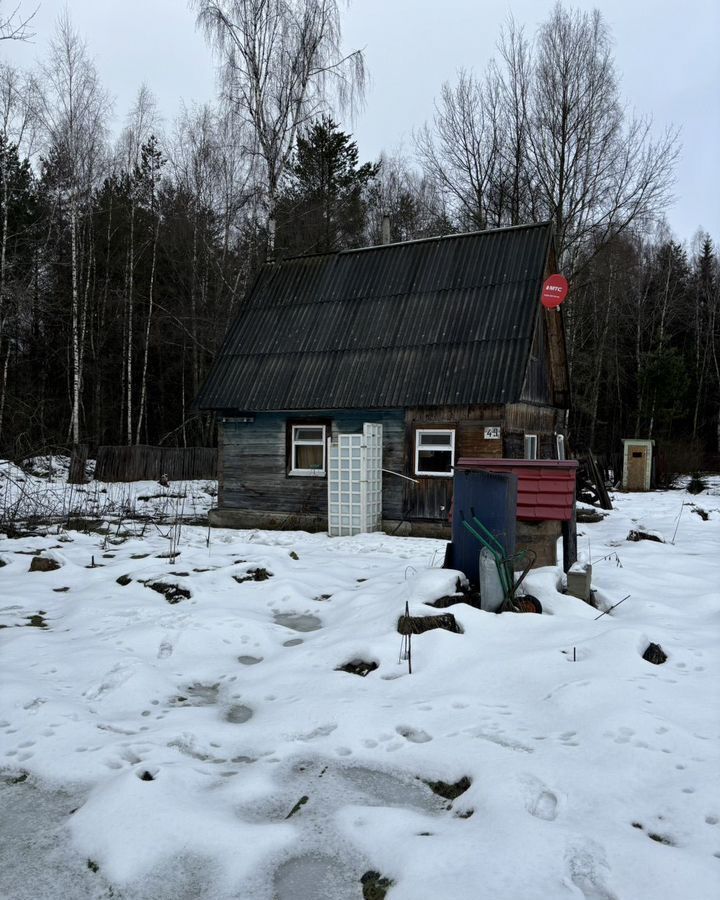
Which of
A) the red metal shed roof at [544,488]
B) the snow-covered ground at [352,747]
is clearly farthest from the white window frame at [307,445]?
the snow-covered ground at [352,747]

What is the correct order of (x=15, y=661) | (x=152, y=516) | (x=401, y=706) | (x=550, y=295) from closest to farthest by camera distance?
(x=401, y=706) → (x=15, y=661) → (x=550, y=295) → (x=152, y=516)

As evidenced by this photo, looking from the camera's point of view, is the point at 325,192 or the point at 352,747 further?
the point at 325,192

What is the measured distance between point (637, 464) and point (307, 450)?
14927mm

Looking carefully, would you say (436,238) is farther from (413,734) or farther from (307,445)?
(413,734)

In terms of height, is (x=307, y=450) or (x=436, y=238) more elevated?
(x=436, y=238)

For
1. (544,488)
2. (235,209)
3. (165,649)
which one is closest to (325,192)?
(235,209)

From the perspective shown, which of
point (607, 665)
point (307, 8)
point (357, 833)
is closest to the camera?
point (357, 833)

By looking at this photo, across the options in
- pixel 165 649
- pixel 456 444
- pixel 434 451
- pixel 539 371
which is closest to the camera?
pixel 165 649

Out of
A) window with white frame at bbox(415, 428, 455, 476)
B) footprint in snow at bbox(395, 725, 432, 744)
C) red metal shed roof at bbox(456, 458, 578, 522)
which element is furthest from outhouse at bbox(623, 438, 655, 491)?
footprint in snow at bbox(395, 725, 432, 744)

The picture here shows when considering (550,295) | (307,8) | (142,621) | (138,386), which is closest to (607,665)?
(142,621)

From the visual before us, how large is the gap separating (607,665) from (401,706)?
151cm

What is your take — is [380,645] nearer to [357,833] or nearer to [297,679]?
[297,679]

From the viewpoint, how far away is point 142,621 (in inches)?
236

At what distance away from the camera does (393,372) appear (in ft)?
43.7
